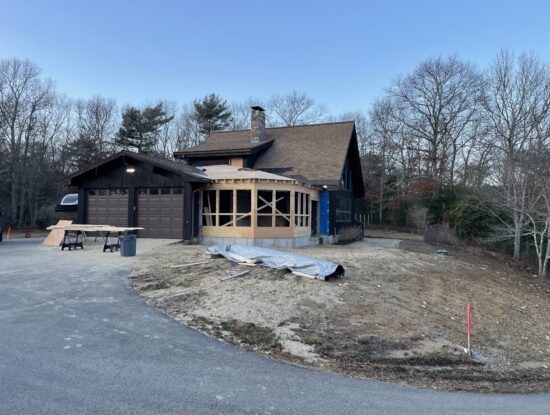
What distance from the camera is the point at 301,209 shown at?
18.0 m

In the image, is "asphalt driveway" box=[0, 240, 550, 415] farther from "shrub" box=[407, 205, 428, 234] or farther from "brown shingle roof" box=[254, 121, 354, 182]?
"shrub" box=[407, 205, 428, 234]

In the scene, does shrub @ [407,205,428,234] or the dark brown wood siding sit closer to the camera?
the dark brown wood siding

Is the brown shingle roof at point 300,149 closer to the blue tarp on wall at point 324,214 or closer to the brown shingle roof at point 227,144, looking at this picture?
the brown shingle roof at point 227,144

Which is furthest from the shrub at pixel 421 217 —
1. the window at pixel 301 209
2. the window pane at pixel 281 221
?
the window pane at pixel 281 221

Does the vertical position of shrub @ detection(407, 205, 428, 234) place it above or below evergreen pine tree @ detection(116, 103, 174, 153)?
below

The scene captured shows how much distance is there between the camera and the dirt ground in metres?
5.18

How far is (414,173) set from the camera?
34.9m

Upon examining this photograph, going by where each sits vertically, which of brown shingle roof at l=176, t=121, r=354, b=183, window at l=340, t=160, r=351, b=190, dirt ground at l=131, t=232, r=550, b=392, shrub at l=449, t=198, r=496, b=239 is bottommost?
dirt ground at l=131, t=232, r=550, b=392

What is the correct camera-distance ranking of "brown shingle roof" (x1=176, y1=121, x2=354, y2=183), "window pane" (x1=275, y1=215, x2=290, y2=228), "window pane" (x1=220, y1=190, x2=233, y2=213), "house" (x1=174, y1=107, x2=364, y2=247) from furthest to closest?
"brown shingle roof" (x1=176, y1=121, x2=354, y2=183), "window pane" (x1=220, y1=190, x2=233, y2=213), "window pane" (x1=275, y1=215, x2=290, y2=228), "house" (x1=174, y1=107, x2=364, y2=247)

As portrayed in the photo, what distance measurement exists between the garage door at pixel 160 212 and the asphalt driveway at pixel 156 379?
9.78m

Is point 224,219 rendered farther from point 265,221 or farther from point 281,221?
point 281,221

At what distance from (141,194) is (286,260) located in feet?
33.0

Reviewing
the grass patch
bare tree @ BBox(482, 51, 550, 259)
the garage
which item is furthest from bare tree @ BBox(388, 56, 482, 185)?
the grass patch

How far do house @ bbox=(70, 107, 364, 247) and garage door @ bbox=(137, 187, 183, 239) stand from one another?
43 millimetres
